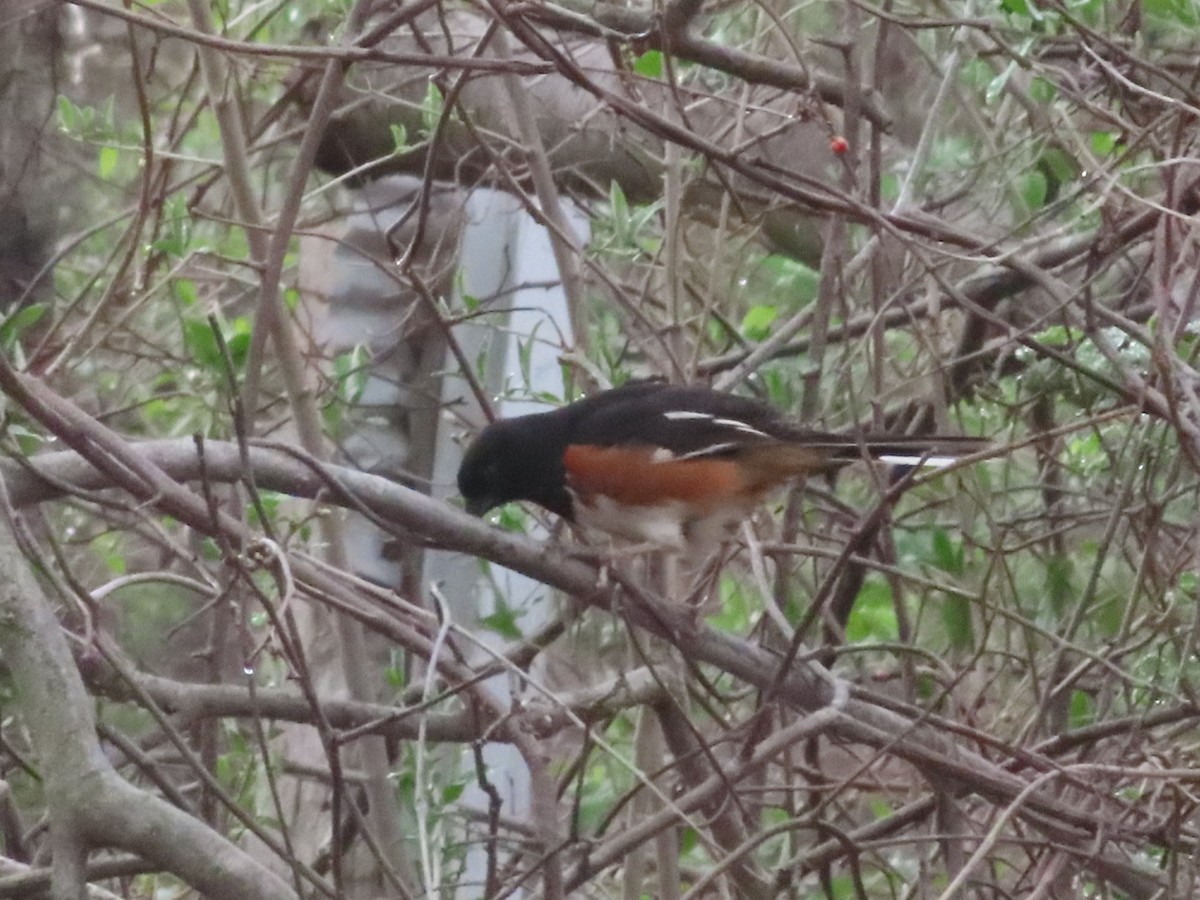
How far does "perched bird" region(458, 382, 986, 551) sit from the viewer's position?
2539 mm

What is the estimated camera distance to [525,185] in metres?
3.34

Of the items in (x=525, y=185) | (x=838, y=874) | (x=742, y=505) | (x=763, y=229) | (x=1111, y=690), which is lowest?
(x=838, y=874)

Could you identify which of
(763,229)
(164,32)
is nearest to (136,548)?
(763,229)

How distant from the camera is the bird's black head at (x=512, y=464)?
2.52 metres

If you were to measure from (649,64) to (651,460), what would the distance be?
729mm

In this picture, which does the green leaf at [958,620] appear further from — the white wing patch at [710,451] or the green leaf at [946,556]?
the white wing patch at [710,451]

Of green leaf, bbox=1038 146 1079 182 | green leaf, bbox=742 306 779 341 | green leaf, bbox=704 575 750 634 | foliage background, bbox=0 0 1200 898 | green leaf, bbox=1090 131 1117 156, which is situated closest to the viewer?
foliage background, bbox=0 0 1200 898

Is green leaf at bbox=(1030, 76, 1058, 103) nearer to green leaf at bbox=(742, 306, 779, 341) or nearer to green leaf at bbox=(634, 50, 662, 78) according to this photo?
green leaf at bbox=(634, 50, 662, 78)

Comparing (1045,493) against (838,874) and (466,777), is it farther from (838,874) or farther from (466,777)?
(466,777)

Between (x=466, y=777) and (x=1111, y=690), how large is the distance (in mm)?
990

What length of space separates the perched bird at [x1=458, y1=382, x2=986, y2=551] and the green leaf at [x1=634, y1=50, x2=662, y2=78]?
580mm

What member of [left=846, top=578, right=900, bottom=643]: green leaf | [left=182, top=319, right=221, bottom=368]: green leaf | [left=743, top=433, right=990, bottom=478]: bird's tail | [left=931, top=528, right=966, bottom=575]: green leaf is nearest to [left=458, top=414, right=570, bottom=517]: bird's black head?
[left=743, top=433, right=990, bottom=478]: bird's tail

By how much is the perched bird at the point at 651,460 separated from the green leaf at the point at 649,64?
1.90 ft

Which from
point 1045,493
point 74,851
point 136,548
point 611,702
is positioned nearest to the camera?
point 74,851
